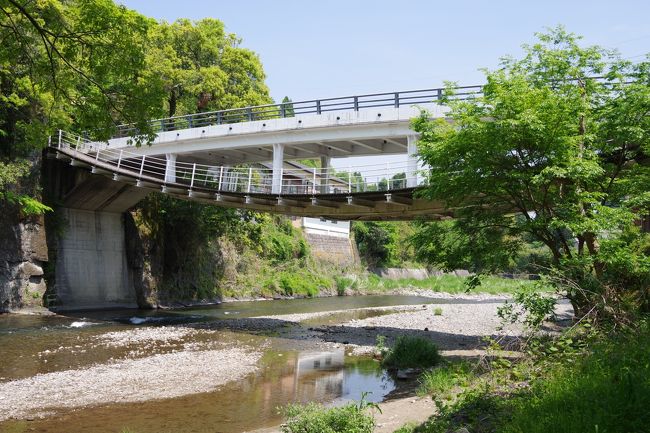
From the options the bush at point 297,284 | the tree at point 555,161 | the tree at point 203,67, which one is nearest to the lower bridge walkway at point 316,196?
the tree at point 555,161

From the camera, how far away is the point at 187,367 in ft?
38.4

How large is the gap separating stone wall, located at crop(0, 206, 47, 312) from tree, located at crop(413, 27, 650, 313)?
16.1 metres

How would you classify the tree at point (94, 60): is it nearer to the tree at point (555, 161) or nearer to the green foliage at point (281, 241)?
the tree at point (555, 161)

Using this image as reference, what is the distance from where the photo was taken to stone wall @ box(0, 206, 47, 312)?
20000 millimetres

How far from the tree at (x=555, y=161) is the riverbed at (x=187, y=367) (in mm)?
2663

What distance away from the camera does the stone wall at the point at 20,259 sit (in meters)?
20.0

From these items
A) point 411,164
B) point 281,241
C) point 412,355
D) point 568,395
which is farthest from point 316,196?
point 281,241

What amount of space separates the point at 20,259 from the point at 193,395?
1461cm

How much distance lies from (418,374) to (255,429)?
4.63 meters

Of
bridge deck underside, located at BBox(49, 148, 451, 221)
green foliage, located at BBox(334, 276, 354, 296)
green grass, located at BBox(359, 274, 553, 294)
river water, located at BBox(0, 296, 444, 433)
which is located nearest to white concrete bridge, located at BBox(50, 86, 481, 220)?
bridge deck underside, located at BBox(49, 148, 451, 221)

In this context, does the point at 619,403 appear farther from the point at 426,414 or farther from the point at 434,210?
the point at 434,210

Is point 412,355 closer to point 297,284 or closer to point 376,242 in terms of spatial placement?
point 297,284

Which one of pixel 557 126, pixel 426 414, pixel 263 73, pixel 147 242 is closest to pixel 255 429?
pixel 426 414

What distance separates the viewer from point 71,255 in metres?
24.0
